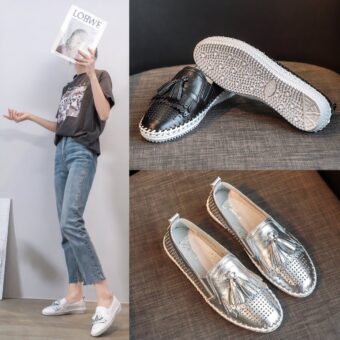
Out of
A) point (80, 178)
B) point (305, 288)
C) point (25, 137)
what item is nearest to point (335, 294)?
point (305, 288)

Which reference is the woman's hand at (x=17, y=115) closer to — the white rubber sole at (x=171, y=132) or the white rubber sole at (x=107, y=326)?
the white rubber sole at (x=171, y=132)

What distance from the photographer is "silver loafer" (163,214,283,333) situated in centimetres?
74

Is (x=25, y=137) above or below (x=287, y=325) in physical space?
Result: above

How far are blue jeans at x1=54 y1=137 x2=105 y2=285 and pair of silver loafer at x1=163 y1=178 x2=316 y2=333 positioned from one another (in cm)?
17

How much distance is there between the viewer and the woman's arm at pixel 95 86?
66 cm

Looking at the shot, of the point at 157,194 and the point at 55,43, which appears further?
the point at 157,194

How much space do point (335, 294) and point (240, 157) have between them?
279 mm

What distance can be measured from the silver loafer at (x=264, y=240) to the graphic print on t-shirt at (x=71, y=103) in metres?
0.30

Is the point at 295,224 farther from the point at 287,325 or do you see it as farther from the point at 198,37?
the point at 198,37

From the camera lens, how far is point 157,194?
0.82m

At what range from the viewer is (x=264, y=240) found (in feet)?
2.66

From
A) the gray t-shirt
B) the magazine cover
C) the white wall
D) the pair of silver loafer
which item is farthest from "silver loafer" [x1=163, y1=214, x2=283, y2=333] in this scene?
the magazine cover

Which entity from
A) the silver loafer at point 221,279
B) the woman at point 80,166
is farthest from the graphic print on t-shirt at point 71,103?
the silver loafer at point 221,279

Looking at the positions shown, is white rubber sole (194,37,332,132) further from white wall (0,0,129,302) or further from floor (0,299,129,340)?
floor (0,299,129,340)
